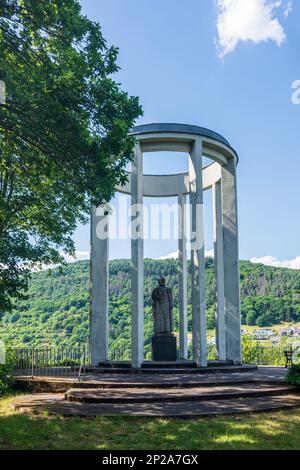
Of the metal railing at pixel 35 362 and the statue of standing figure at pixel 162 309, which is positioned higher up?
the statue of standing figure at pixel 162 309

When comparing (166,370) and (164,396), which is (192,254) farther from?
(164,396)

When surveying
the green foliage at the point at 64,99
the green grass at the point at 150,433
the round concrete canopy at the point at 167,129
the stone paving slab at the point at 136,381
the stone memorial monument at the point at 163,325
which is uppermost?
the round concrete canopy at the point at 167,129

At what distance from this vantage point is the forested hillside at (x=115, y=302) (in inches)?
1112

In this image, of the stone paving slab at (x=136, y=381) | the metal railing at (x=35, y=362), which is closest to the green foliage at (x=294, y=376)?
the stone paving slab at (x=136, y=381)

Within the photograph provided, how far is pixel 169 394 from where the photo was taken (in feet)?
29.9

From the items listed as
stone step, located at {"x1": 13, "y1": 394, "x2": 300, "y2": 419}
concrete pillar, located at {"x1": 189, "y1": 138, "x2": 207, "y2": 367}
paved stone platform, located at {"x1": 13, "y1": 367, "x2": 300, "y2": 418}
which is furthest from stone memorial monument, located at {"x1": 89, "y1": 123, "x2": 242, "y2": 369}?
stone step, located at {"x1": 13, "y1": 394, "x2": 300, "y2": 419}

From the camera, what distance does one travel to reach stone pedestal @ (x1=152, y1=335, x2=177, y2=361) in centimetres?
1479

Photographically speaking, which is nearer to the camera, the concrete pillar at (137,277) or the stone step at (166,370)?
the stone step at (166,370)

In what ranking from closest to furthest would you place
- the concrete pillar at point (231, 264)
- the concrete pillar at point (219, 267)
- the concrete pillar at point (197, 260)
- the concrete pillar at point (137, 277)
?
the concrete pillar at point (137, 277), the concrete pillar at point (197, 260), the concrete pillar at point (231, 264), the concrete pillar at point (219, 267)

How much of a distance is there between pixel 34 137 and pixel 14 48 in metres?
2.11

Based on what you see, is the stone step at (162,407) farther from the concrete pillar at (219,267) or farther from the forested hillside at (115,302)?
the concrete pillar at (219,267)

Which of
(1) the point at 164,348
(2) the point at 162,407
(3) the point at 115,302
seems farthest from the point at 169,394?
(3) the point at 115,302

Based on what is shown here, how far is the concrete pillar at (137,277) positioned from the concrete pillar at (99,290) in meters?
1.65

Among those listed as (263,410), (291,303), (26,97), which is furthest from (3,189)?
(291,303)
